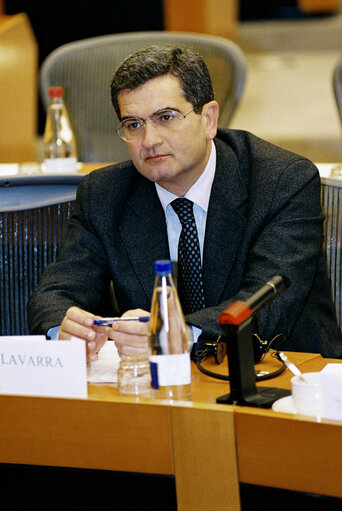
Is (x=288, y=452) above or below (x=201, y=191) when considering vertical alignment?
below

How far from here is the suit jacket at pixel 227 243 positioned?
6.41ft

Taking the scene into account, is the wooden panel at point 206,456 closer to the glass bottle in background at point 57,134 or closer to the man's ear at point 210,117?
the man's ear at point 210,117

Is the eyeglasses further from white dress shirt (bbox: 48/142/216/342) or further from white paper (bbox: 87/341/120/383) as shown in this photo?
white paper (bbox: 87/341/120/383)

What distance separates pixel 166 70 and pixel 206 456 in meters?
1.05

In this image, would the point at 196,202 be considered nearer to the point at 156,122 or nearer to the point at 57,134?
the point at 156,122

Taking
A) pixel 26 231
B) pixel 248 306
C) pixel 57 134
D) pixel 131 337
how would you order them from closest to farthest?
1. pixel 248 306
2. pixel 131 337
3. pixel 26 231
4. pixel 57 134

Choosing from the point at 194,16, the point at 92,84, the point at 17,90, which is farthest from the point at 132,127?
the point at 194,16

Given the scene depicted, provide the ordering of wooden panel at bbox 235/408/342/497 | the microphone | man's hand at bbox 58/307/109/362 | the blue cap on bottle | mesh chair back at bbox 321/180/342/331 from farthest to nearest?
mesh chair back at bbox 321/180/342/331, man's hand at bbox 58/307/109/362, the blue cap on bottle, the microphone, wooden panel at bbox 235/408/342/497

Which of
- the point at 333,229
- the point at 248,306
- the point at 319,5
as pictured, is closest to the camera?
the point at 248,306

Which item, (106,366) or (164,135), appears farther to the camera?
(164,135)

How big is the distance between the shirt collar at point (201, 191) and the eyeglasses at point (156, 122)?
0.60 feet

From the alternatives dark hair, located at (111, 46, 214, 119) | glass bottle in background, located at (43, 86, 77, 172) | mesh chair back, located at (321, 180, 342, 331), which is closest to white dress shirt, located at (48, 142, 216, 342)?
dark hair, located at (111, 46, 214, 119)

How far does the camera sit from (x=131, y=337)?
1585mm

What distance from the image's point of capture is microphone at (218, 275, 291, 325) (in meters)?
1.32
